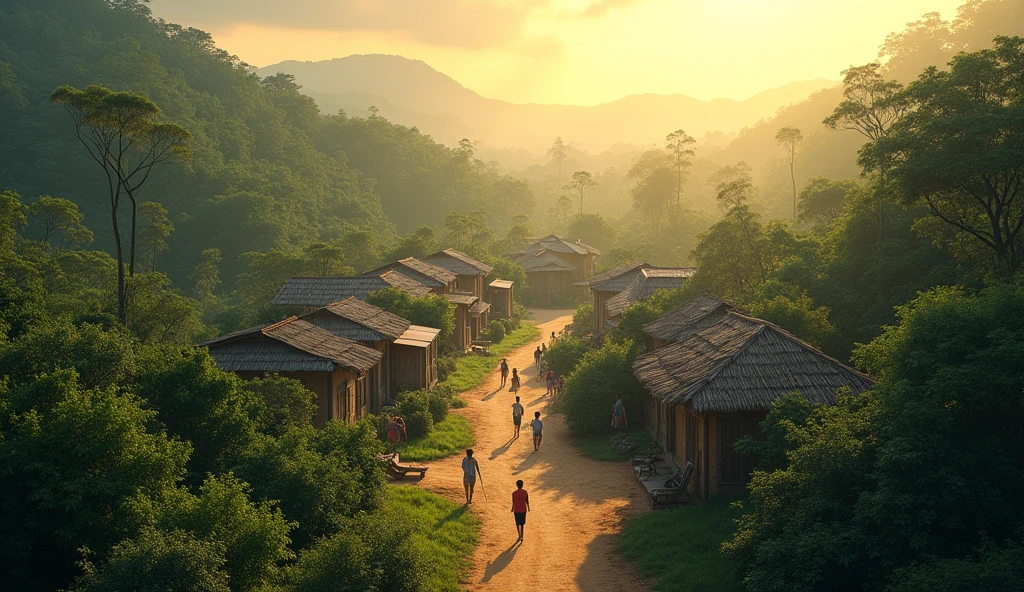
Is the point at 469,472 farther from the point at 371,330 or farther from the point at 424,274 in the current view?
the point at 424,274

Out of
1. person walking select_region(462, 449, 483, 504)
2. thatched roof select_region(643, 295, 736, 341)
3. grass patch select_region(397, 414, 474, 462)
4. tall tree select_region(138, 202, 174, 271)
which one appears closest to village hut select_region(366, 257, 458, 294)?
grass patch select_region(397, 414, 474, 462)

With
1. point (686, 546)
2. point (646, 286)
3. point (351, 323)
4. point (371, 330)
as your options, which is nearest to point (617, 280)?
point (646, 286)

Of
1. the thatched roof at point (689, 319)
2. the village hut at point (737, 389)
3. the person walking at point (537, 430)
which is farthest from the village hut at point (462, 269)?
the village hut at point (737, 389)

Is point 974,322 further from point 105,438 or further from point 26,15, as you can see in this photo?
point 26,15

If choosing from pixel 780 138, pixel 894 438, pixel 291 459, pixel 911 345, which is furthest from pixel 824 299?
pixel 780 138

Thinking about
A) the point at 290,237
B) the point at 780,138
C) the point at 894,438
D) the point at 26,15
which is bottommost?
the point at 894,438

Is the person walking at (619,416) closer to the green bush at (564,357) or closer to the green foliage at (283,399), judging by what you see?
the green bush at (564,357)
